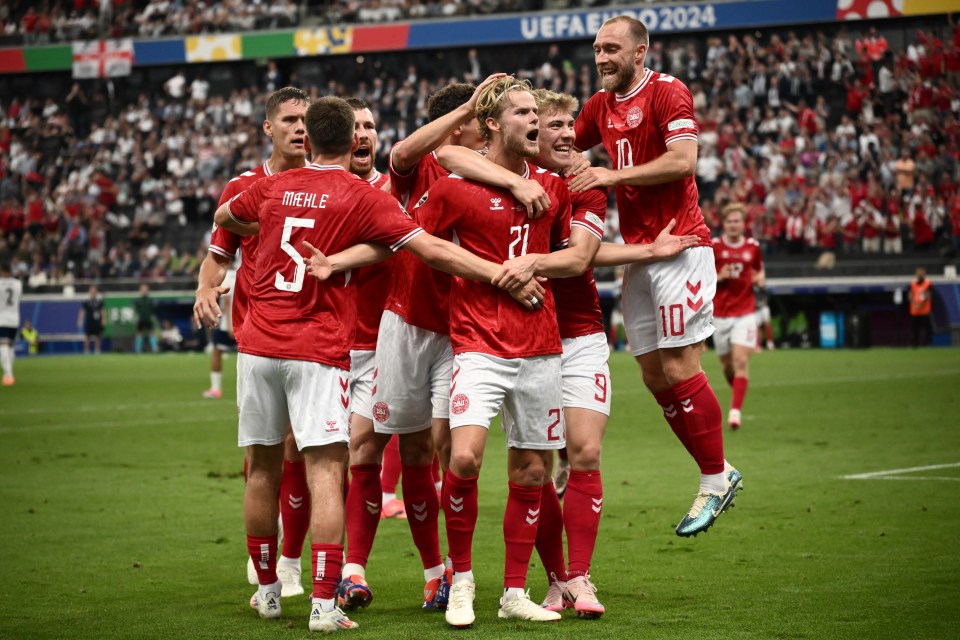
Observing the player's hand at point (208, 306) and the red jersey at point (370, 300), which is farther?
the red jersey at point (370, 300)

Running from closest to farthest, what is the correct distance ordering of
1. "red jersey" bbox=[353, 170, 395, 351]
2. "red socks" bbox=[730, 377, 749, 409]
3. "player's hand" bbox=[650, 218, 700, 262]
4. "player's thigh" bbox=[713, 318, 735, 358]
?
"player's hand" bbox=[650, 218, 700, 262]
"red jersey" bbox=[353, 170, 395, 351]
"red socks" bbox=[730, 377, 749, 409]
"player's thigh" bbox=[713, 318, 735, 358]

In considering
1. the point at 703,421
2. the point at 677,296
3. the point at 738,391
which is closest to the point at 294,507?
the point at 703,421

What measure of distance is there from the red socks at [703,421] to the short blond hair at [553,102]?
73.4 inches

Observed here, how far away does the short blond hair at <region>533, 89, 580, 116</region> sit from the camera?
6750 millimetres

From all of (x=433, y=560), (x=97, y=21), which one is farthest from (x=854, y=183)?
(x=97, y=21)

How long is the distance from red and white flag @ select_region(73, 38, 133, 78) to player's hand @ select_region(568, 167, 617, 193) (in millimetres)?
40613

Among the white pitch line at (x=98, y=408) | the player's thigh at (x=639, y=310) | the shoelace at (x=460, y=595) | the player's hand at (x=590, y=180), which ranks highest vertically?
the player's hand at (x=590, y=180)

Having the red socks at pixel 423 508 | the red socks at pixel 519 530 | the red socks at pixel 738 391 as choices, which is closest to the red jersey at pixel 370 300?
the red socks at pixel 423 508

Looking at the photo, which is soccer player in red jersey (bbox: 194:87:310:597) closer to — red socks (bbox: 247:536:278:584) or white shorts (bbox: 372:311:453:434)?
red socks (bbox: 247:536:278:584)

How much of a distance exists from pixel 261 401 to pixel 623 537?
353 centimetres

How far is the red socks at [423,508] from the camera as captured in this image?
709 cm

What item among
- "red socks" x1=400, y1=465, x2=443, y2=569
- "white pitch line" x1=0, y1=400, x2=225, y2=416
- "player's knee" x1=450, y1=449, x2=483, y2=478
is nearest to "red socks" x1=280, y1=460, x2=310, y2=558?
"red socks" x1=400, y1=465, x2=443, y2=569

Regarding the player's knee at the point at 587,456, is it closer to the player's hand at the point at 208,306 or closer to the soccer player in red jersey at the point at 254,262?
the soccer player in red jersey at the point at 254,262

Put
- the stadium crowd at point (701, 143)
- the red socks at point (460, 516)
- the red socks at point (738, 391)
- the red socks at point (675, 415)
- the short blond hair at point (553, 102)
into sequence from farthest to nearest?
1. the stadium crowd at point (701, 143)
2. the red socks at point (738, 391)
3. the red socks at point (675, 415)
4. the short blond hair at point (553, 102)
5. the red socks at point (460, 516)
